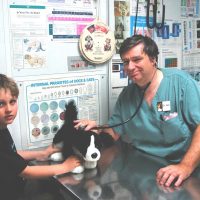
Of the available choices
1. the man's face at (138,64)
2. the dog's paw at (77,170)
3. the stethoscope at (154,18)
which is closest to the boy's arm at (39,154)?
the dog's paw at (77,170)

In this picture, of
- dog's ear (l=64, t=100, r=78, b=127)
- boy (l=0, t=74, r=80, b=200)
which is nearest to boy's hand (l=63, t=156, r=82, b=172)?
boy (l=0, t=74, r=80, b=200)

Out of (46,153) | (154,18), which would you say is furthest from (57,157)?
(154,18)

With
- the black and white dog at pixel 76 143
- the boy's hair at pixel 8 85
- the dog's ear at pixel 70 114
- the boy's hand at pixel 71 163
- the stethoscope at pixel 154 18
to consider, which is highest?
the stethoscope at pixel 154 18

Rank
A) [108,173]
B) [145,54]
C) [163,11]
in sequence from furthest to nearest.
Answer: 1. [163,11]
2. [145,54]
3. [108,173]

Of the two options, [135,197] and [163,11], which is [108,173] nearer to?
[135,197]

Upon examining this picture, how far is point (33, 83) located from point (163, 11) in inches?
34.7

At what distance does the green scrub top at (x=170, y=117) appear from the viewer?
1268 millimetres

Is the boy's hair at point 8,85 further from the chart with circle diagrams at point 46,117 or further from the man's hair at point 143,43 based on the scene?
the man's hair at point 143,43

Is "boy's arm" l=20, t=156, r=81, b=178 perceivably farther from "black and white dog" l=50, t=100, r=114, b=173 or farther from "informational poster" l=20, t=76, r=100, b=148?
"informational poster" l=20, t=76, r=100, b=148

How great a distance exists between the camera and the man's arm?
40.4 inches

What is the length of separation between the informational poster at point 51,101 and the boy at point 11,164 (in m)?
0.26

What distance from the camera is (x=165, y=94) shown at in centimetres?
131

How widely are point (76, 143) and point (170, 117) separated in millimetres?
434

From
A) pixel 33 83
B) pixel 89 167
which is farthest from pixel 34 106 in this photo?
pixel 89 167
